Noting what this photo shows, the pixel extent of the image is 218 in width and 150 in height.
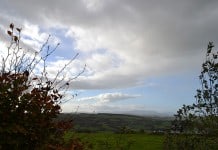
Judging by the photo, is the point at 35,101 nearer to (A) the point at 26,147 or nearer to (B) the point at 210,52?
(A) the point at 26,147

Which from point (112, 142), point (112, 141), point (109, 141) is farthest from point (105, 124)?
point (109, 141)

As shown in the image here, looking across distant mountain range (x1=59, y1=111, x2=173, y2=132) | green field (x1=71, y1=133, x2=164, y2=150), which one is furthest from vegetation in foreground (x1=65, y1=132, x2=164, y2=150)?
distant mountain range (x1=59, y1=111, x2=173, y2=132)

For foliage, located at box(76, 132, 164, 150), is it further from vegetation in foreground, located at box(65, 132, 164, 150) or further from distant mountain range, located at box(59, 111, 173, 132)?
distant mountain range, located at box(59, 111, 173, 132)

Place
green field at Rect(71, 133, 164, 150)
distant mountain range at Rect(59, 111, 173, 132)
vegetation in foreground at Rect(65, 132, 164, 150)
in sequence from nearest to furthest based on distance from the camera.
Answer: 1. distant mountain range at Rect(59, 111, 173, 132)
2. vegetation in foreground at Rect(65, 132, 164, 150)
3. green field at Rect(71, 133, 164, 150)

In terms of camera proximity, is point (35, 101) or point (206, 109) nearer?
point (35, 101)

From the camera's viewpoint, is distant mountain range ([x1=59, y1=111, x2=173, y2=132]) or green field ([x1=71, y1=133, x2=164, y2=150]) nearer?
distant mountain range ([x1=59, y1=111, x2=173, y2=132])

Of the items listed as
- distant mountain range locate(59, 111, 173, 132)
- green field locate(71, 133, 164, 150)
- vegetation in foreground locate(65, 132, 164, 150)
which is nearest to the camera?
distant mountain range locate(59, 111, 173, 132)

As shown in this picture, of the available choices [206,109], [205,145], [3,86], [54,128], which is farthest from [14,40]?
[205,145]

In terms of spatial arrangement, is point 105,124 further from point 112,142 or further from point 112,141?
point 112,142

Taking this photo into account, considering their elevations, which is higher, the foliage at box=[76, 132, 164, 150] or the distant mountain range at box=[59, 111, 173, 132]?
the distant mountain range at box=[59, 111, 173, 132]

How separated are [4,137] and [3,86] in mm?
862

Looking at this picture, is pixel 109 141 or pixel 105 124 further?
pixel 105 124

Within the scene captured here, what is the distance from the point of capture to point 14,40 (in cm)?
740

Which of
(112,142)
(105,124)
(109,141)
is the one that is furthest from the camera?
(105,124)
